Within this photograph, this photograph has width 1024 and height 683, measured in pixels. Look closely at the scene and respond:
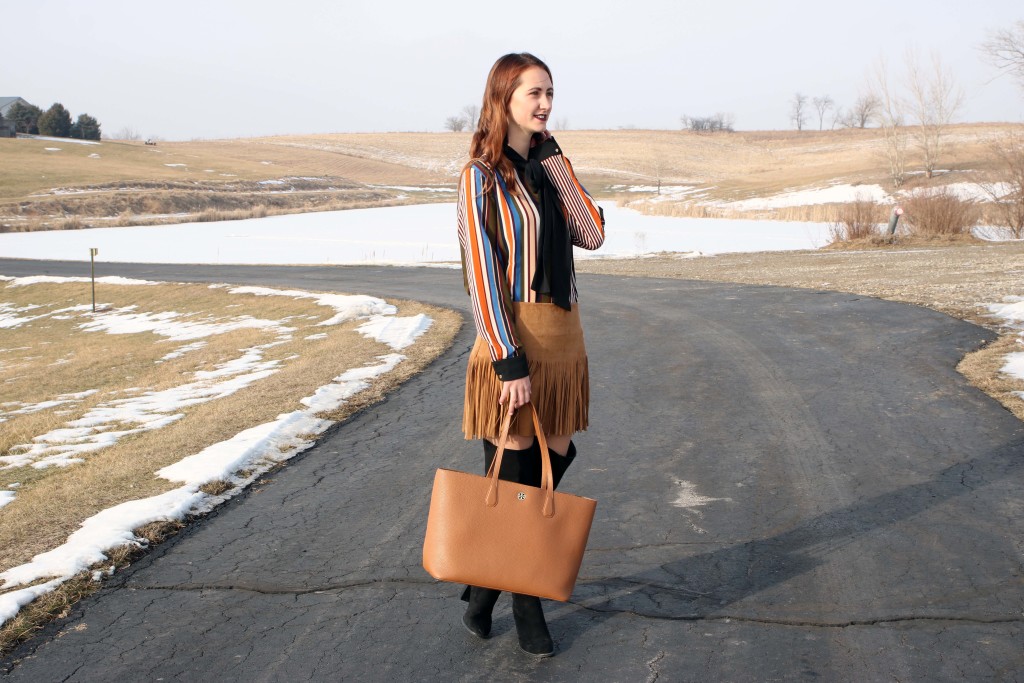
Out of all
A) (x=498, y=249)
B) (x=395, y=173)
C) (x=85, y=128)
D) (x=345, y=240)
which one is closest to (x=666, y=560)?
(x=498, y=249)

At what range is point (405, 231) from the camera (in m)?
43.0

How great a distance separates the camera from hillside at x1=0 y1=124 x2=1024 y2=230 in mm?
54062

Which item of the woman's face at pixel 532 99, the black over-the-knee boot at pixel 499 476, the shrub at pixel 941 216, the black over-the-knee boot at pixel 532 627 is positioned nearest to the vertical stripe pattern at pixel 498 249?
the woman's face at pixel 532 99

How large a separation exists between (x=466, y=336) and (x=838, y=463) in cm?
638

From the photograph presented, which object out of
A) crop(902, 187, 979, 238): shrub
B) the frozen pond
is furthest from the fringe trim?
crop(902, 187, 979, 238): shrub

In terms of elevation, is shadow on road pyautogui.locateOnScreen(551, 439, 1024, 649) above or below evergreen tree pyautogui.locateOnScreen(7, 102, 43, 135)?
below

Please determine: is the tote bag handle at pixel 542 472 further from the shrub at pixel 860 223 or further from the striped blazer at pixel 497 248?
the shrub at pixel 860 223

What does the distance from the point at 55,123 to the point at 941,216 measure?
95167 millimetres

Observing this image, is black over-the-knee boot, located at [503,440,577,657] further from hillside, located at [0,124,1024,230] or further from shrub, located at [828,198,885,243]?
hillside, located at [0,124,1024,230]

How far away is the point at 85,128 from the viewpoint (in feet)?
323

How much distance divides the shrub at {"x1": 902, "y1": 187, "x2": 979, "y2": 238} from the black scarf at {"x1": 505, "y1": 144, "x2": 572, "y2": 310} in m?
25.3

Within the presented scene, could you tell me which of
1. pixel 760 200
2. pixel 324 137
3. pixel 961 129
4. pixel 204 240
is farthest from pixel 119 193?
pixel 961 129

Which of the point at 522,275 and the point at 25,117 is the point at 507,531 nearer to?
the point at 522,275

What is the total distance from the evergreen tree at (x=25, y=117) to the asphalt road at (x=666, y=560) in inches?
4104
